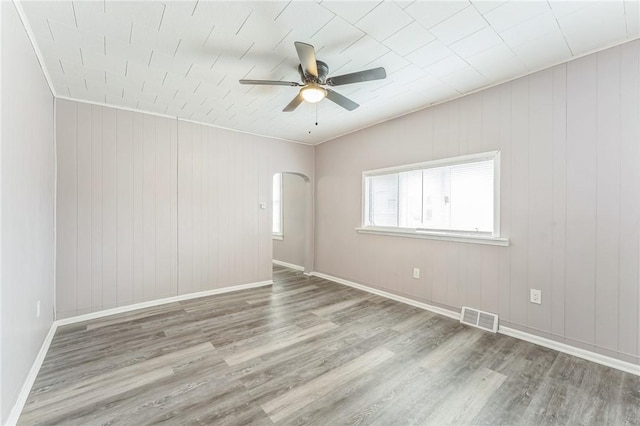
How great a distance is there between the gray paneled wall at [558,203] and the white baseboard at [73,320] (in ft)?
9.79

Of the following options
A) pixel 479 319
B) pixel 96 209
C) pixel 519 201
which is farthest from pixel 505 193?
pixel 96 209

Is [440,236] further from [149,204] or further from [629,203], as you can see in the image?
[149,204]

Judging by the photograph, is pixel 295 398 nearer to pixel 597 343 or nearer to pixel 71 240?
pixel 597 343

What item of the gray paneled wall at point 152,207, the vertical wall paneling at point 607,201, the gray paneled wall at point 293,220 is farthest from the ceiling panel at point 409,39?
the gray paneled wall at point 293,220

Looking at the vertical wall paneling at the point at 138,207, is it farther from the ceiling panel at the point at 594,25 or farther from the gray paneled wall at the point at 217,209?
the ceiling panel at the point at 594,25

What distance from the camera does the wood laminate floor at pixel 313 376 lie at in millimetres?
1789

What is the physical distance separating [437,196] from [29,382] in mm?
4355

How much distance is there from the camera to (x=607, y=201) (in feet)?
7.72

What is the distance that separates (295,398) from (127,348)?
184cm

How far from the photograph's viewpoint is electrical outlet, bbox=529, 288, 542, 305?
2730mm

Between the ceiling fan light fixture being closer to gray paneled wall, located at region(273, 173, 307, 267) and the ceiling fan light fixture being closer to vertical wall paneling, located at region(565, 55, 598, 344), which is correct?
vertical wall paneling, located at region(565, 55, 598, 344)

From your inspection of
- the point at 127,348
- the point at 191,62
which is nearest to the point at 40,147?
the point at 191,62

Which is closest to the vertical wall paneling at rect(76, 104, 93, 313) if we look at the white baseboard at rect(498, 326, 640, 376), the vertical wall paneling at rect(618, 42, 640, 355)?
the white baseboard at rect(498, 326, 640, 376)

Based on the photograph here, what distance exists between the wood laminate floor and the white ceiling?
2.72m
